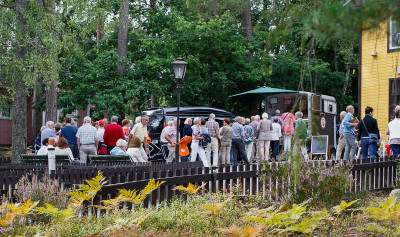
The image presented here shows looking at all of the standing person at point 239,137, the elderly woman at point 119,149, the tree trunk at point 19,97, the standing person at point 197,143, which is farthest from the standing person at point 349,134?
the tree trunk at point 19,97

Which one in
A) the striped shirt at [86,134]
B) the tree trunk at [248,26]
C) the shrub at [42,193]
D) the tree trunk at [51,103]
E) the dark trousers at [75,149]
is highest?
the tree trunk at [248,26]

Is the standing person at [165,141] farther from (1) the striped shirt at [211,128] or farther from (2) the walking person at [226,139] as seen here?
(2) the walking person at [226,139]

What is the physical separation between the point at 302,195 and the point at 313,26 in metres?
4.93

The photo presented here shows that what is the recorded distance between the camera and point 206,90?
30.5m

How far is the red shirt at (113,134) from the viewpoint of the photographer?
14628 millimetres

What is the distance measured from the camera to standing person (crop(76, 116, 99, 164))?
13872 millimetres

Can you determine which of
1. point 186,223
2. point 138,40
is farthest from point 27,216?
point 138,40

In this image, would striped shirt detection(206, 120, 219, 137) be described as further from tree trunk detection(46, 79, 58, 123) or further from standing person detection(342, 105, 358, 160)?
tree trunk detection(46, 79, 58, 123)

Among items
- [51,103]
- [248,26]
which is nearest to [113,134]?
[51,103]

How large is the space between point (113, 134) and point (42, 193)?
327 inches

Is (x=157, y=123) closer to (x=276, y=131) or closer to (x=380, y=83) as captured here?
(x=276, y=131)

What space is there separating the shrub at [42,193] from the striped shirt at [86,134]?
731cm

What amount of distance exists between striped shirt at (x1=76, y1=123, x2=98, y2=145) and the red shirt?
76 centimetres

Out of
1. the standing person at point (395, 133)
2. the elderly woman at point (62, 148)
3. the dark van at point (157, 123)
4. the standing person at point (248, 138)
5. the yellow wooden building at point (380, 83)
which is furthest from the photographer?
the yellow wooden building at point (380, 83)
